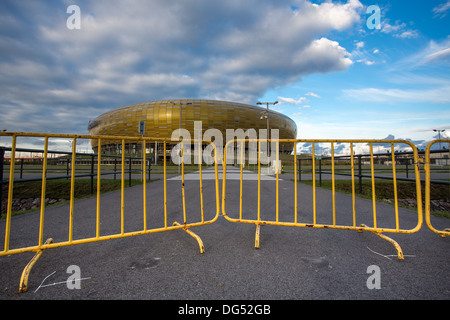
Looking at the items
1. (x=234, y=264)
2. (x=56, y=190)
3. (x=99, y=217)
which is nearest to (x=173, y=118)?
(x=56, y=190)

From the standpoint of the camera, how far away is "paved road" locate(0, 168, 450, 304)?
154cm

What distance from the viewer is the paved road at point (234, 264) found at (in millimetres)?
1537

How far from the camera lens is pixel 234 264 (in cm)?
198

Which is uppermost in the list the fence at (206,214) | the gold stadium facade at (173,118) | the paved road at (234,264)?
the gold stadium facade at (173,118)

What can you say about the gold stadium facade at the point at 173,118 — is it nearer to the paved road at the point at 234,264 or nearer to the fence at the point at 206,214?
the fence at the point at 206,214

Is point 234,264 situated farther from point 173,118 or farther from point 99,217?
point 173,118

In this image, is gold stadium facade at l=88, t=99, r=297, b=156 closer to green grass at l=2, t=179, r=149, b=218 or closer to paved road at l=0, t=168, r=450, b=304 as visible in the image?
green grass at l=2, t=179, r=149, b=218

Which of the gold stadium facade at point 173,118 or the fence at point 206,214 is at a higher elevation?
the gold stadium facade at point 173,118

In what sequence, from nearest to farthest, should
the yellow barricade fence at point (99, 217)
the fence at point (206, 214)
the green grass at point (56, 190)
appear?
the yellow barricade fence at point (99, 217)
the fence at point (206, 214)
the green grass at point (56, 190)

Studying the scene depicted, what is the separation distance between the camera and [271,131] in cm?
6812

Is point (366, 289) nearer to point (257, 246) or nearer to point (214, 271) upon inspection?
point (257, 246)

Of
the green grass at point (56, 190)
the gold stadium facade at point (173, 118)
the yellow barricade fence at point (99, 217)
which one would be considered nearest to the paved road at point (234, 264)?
the yellow barricade fence at point (99, 217)
